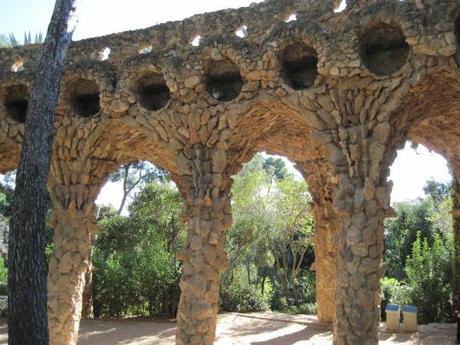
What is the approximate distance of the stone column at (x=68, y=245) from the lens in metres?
7.03

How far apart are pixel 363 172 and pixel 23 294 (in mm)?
3681

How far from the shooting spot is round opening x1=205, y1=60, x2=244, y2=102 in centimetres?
666

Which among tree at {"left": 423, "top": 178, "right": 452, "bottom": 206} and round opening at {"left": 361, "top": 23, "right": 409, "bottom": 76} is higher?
tree at {"left": 423, "top": 178, "right": 452, "bottom": 206}

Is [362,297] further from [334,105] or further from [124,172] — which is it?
[124,172]

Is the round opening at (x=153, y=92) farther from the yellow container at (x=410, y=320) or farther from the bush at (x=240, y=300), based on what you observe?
the bush at (x=240, y=300)

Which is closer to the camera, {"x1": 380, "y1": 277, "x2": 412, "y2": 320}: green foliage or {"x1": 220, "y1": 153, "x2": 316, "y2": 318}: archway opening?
{"x1": 380, "y1": 277, "x2": 412, "y2": 320}: green foliage

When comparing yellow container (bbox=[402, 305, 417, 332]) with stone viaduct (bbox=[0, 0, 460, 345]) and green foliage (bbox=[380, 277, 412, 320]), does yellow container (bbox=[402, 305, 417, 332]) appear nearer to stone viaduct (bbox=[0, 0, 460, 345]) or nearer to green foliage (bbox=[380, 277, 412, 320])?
green foliage (bbox=[380, 277, 412, 320])

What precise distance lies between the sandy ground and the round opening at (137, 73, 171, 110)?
4.17 m

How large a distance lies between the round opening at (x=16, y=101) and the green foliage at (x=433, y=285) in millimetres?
8500

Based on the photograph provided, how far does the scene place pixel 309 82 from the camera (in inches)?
254

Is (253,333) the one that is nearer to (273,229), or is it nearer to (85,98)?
(85,98)

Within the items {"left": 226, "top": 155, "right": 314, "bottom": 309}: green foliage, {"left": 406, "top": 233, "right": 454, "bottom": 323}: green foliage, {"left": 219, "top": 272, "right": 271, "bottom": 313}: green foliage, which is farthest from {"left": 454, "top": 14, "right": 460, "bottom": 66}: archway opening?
{"left": 226, "top": 155, "right": 314, "bottom": 309}: green foliage

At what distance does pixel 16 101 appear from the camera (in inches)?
312

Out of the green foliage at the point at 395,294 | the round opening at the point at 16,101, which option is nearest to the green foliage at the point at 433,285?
the green foliage at the point at 395,294
